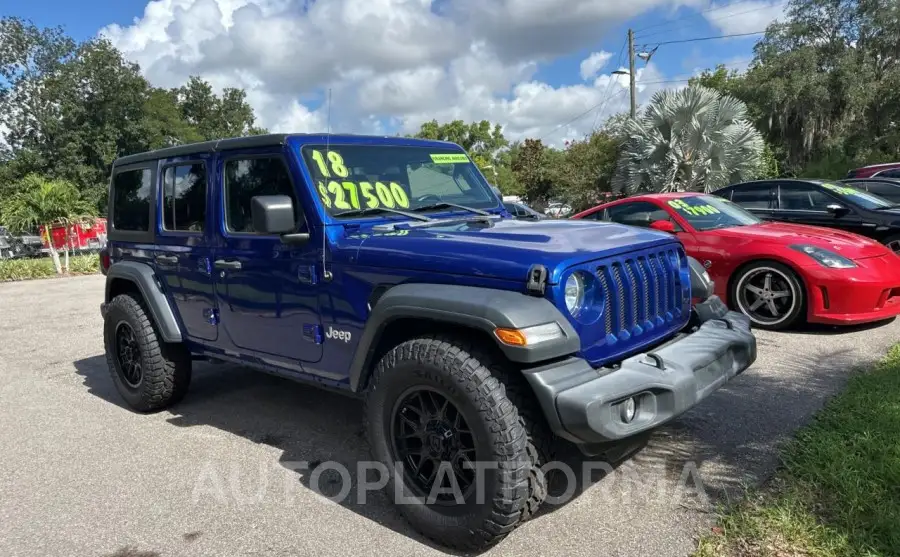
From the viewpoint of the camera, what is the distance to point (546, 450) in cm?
279

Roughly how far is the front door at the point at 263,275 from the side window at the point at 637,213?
4.70m

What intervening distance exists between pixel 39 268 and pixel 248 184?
52.0 ft

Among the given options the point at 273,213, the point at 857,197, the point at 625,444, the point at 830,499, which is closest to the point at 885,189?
the point at 857,197

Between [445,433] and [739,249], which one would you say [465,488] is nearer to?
[445,433]

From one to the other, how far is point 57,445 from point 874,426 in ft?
16.9

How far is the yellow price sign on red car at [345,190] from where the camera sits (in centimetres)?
359

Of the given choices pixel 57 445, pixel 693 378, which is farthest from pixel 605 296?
pixel 57 445

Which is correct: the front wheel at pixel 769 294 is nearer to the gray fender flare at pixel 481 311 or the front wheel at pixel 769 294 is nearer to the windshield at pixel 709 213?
the windshield at pixel 709 213

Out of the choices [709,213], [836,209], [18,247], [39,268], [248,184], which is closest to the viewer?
[248,184]

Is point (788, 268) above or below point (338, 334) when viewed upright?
above

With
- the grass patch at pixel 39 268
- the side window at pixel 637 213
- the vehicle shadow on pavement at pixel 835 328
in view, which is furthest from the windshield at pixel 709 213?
the grass patch at pixel 39 268

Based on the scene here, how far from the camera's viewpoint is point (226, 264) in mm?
3984

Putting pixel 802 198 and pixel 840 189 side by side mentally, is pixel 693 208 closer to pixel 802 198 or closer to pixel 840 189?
pixel 802 198

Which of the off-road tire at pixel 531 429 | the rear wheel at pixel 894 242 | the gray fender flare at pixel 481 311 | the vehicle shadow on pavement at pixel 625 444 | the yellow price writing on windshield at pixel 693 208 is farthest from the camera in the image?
the rear wheel at pixel 894 242
